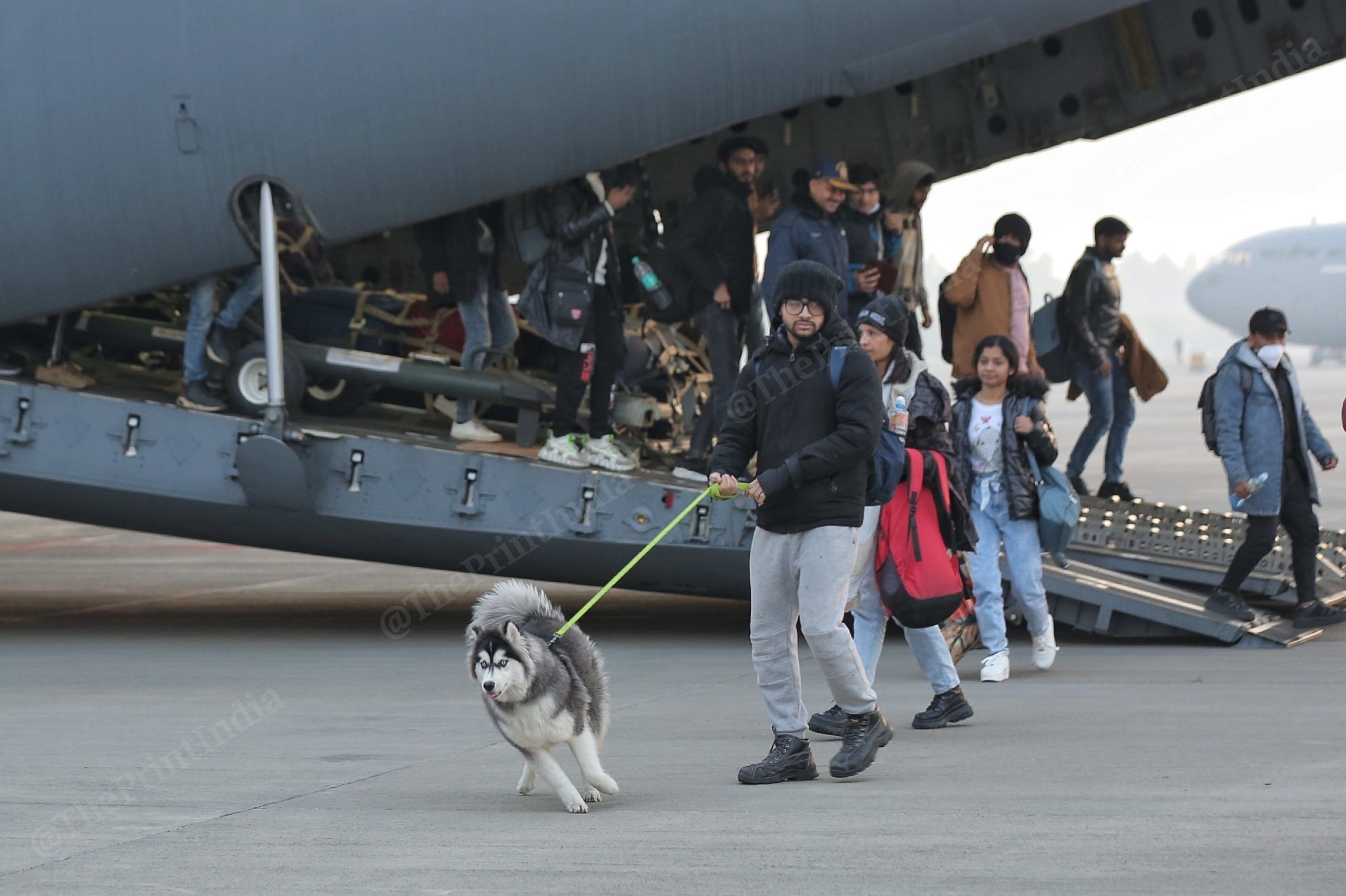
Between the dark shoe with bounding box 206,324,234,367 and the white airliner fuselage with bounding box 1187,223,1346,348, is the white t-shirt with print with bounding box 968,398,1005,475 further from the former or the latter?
the white airliner fuselage with bounding box 1187,223,1346,348

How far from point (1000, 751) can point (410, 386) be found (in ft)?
16.8

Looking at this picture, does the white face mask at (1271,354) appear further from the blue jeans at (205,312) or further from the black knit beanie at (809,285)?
the blue jeans at (205,312)

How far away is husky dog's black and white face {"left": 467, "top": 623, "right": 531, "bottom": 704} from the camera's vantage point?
529 cm

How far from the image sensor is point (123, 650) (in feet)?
32.0

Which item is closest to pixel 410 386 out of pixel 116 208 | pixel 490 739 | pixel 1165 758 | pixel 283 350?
pixel 283 350

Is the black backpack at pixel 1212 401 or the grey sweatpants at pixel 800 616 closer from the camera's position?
the grey sweatpants at pixel 800 616

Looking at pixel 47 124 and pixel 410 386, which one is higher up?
pixel 47 124

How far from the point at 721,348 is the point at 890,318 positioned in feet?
9.09

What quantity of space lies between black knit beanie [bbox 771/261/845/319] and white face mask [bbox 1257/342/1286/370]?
172 inches

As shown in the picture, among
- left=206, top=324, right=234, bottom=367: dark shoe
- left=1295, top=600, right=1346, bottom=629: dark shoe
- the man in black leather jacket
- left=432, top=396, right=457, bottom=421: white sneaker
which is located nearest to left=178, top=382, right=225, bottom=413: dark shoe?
left=206, top=324, right=234, bottom=367: dark shoe

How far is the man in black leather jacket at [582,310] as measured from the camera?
9.84 meters

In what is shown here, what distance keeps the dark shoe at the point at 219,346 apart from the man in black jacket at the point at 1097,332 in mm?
5401

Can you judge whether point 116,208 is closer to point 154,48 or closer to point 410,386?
point 154,48

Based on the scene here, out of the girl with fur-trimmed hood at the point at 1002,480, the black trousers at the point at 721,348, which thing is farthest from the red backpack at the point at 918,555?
the black trousers at the point at 721,348
